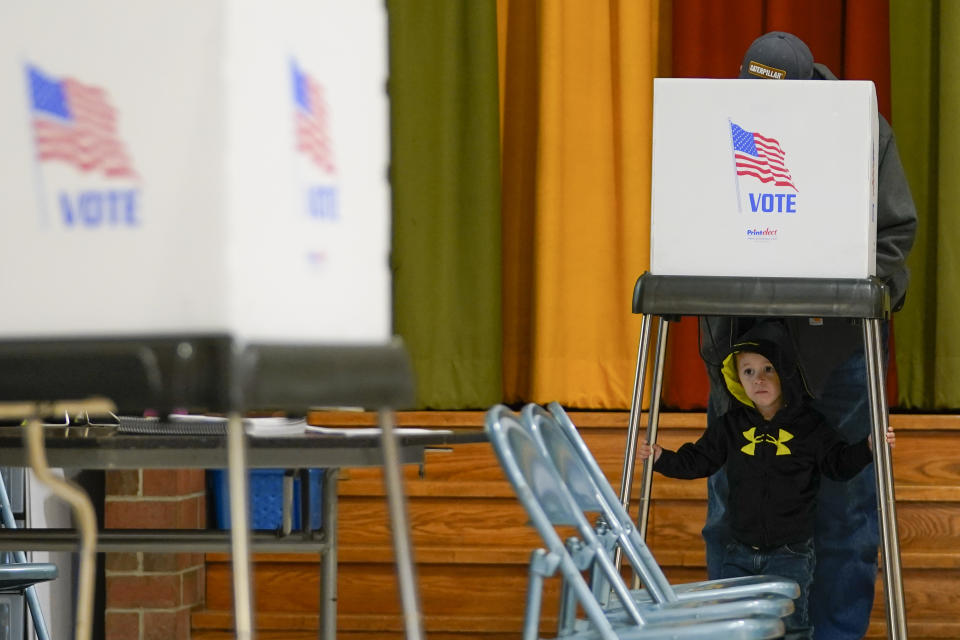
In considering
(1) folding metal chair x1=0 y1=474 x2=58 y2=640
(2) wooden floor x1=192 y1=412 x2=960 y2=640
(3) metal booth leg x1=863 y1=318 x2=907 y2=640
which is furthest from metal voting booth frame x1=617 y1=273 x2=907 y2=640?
(1) folding metal chair x1=0 y1=474 x2=58 y2=640

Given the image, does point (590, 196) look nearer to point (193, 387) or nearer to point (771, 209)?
point (771, 209)

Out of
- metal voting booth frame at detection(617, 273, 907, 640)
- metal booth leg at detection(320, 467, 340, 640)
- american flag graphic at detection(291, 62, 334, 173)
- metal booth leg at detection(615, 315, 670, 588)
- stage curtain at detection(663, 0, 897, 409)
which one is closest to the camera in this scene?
american flag graphic at detection(291, 62, 334, 173)

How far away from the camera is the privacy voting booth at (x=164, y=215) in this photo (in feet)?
3.36

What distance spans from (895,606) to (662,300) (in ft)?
2.39

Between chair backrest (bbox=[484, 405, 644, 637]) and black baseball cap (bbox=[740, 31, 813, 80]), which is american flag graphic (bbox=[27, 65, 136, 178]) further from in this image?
Answer: black baseball cap (bbox=[740, 31, 813, 80])

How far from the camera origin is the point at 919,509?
345 centimetres

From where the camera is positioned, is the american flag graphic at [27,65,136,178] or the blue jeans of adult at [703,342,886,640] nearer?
the american flag graphic at [27,65,136,178]

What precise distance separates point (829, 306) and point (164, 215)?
1669 millimetres

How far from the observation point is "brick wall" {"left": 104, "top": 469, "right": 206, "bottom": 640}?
3516 mm

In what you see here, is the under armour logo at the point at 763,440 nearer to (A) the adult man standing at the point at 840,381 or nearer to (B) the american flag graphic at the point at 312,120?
(A) the adult man standing at the point at 840,381

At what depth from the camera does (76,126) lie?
1.07 metres

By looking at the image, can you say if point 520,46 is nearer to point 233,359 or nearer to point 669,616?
point 669,616

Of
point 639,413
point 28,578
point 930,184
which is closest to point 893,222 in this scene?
point 639,413

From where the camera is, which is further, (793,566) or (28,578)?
(793,566)
